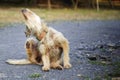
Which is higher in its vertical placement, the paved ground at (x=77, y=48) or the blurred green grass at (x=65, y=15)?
the paved ground at (x=77, y=48)

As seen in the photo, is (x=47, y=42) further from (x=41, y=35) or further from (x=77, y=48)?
Answer: (x=77, y=48)

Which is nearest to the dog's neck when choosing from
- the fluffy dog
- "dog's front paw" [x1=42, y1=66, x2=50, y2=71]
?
the fluffy dog

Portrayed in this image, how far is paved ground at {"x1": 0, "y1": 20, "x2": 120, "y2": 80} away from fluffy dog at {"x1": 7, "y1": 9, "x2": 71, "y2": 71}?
20 cm

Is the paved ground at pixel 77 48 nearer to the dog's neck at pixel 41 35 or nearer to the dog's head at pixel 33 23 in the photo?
the dog's neck at pixel 41 35

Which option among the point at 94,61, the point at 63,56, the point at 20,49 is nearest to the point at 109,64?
the point at 94,61

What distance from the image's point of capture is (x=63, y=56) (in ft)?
24.6

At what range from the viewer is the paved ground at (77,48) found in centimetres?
708

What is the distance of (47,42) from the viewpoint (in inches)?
293

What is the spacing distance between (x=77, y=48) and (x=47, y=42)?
284cm

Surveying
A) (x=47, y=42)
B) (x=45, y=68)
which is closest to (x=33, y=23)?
(x=47, y=42)

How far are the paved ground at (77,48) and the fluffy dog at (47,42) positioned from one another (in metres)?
0.20

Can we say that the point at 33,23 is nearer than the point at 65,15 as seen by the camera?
Yes

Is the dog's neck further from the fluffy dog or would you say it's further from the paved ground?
the paved ground

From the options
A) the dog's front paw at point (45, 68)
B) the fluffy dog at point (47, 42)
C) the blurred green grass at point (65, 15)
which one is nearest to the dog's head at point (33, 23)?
the fluffy dog at point (47, 42)
